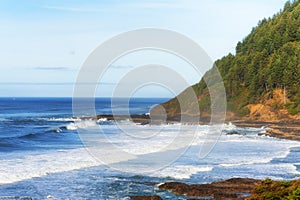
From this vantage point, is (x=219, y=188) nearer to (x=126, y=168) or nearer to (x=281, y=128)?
(x=126, y=168)

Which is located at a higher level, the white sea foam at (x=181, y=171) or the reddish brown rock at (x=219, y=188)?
the white sea foam at (x=181, y=171)

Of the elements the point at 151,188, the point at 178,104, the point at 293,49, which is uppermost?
the point at 293,49

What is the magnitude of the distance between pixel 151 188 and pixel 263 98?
224 feet

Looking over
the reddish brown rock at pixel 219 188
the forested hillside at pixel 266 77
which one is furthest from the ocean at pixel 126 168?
the forested hillside at pixel 266 77

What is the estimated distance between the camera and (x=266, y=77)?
93938mm

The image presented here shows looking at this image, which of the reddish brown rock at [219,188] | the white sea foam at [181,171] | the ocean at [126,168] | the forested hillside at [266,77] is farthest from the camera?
the forested hillside at [266,77]

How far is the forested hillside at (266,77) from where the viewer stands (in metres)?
86.9

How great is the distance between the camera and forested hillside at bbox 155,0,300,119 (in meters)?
86.9

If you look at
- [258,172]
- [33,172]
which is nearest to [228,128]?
[258,172]

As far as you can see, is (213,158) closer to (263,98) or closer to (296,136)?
(296,136)

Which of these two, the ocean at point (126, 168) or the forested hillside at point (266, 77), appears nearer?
the ocean at point (126, 168)

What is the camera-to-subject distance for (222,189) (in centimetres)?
2484

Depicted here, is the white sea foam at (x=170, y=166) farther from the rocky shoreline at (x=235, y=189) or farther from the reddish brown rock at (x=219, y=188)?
the rocky shoreline at (x=235, y=189)

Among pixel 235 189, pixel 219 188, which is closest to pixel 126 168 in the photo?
pixel 219 188
